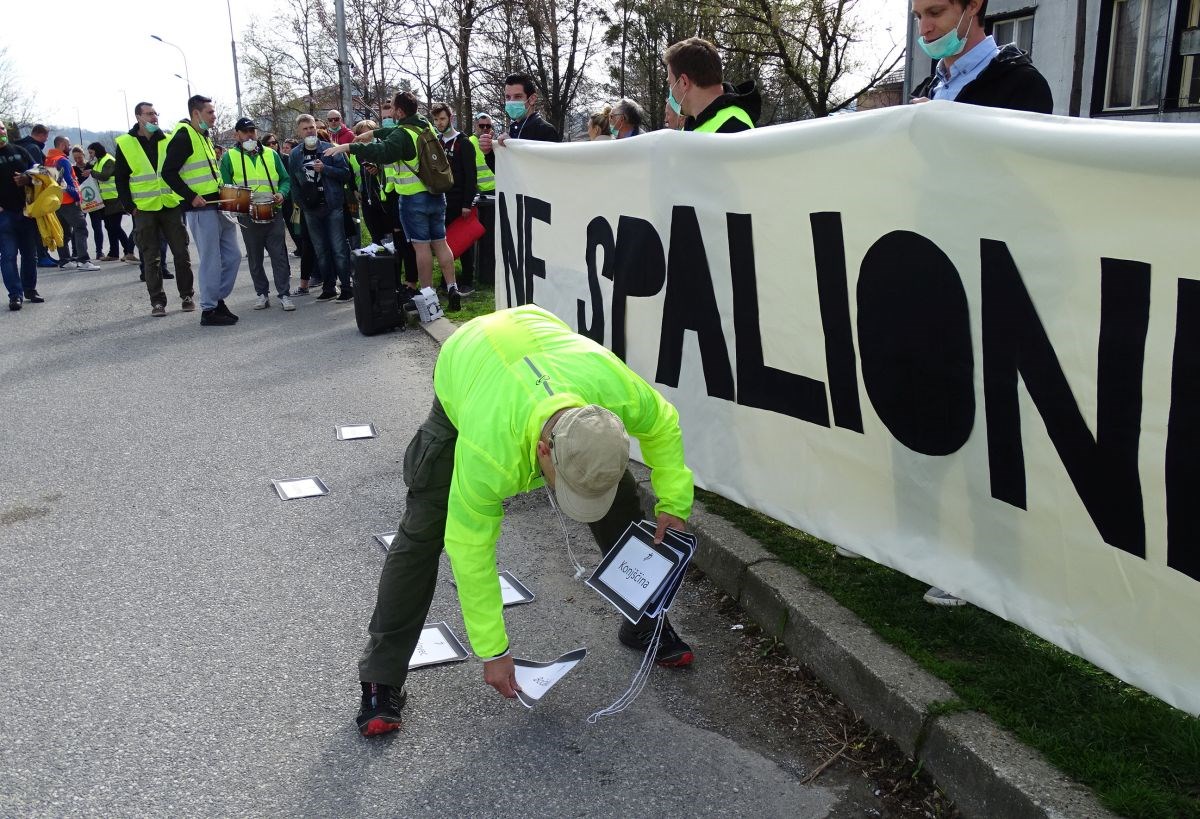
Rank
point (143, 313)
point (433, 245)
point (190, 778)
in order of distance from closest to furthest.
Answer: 1. point (190, 778)
2. point (433, 245)
3. point (143, 313)

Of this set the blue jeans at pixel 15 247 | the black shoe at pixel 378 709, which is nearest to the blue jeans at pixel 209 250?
the blue jeans at pixel 15 247

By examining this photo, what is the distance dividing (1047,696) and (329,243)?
393 inches

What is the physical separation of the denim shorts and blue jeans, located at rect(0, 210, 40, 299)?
5.23 meters

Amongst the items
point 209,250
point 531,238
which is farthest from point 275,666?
point 209,250

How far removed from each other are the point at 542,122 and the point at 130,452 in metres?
4.96

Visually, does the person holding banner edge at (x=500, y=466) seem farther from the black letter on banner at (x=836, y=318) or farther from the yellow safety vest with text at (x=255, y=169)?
the yellow safety vest with text at (x=255, y=169)

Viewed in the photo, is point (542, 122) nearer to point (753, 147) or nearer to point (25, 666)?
point (753, 147)

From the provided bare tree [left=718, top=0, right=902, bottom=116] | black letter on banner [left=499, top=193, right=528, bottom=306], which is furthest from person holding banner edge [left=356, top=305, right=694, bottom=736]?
bare tree [left=718, top=0, right=902, bottom=116]

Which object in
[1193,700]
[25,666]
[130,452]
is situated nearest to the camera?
[1193,700]

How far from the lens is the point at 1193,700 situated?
254 cm

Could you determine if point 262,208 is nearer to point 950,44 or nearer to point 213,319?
point 213,319

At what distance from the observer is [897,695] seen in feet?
9.45

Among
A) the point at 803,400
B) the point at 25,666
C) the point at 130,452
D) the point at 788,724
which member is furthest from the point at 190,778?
the point at 130,452

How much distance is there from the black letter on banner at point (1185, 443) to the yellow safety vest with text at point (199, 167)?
9510 mm
